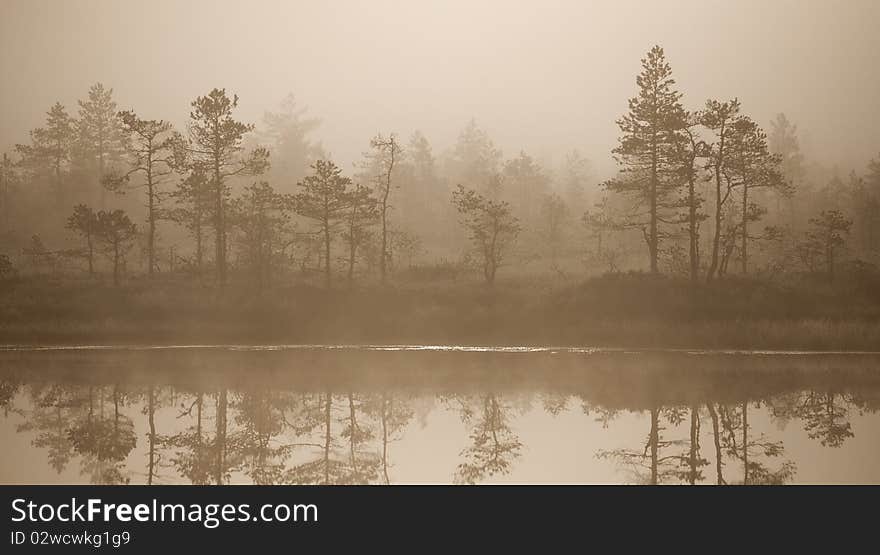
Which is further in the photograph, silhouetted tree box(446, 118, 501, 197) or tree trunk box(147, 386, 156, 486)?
silhouetted tree box(446, 118, 501, 197)

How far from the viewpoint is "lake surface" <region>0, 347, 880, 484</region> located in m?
17.3

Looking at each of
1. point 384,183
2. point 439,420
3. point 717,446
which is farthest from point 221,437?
point 384,183

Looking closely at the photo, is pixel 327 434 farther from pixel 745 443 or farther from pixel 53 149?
pixel 53 149

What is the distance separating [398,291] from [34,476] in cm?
3375

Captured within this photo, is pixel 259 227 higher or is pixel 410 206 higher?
pixel 410 206

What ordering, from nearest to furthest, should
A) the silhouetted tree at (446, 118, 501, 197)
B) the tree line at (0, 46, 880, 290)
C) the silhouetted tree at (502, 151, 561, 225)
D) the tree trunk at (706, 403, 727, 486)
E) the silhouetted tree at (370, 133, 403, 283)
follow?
the tree trunk at (706, 403, 727, 486) < the tree line at (0, 46, 880, 290) < the silhouetted tree at (370, 133, 403, 283) < the silhouetted tree at (502, 151, 561, 225) < the silhouetted tree at (446, 118, 501, 197)

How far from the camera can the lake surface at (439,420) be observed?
17328 mm

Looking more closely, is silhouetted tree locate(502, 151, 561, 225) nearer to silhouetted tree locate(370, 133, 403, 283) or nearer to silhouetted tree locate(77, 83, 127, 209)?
silhouetted tree locate(370, 133, 403, 283)

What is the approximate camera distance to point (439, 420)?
74.0 ft

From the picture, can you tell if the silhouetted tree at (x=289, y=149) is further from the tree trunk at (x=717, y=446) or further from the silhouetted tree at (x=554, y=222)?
the tree trunk at (x=717, y=446)

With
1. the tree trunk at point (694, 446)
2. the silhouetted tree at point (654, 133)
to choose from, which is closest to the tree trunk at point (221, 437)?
the tree trunk at point (694, 446)

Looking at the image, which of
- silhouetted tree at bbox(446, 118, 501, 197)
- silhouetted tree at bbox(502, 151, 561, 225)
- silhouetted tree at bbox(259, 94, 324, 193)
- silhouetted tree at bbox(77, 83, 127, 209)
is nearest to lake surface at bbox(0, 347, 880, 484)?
silhouetted tree at bbox(502, 151, 561, 225)
